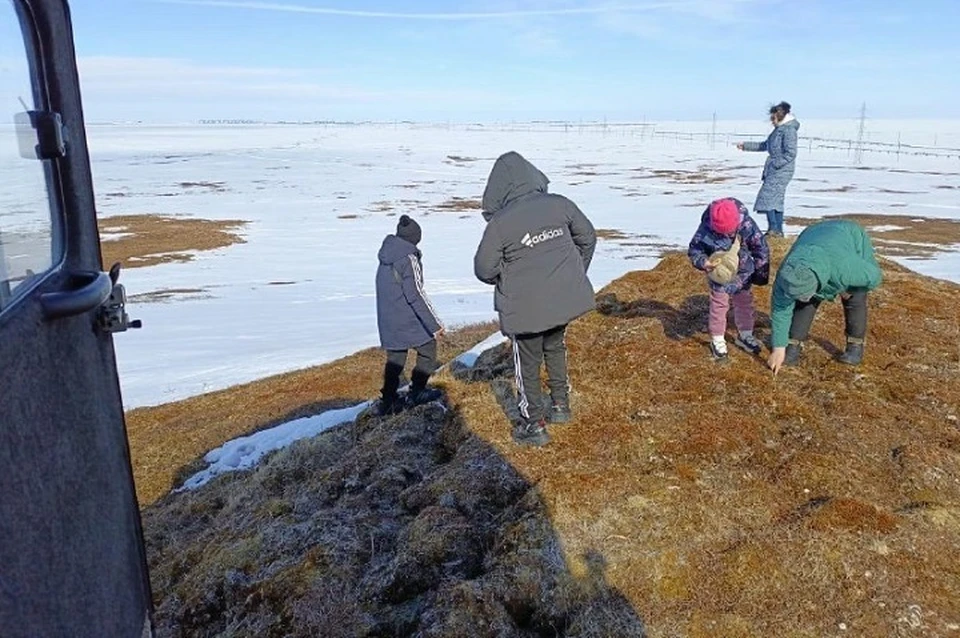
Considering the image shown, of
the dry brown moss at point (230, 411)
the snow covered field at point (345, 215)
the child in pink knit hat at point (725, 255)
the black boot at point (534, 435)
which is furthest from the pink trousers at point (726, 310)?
the snow covered field at point (345, 215)

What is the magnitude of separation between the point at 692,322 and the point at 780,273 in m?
1.98

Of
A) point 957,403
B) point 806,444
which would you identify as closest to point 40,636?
point 806,444

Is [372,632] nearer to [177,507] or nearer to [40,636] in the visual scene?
[40,636]

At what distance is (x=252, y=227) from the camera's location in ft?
114

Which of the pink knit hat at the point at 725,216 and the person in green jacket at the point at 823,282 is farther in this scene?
the pink knit hat at the point at 725,216

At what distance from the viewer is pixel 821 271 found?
17.2ft

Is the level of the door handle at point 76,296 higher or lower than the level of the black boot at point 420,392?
higher

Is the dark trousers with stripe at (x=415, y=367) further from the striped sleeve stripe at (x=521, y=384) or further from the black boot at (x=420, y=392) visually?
the striped sleeve stripe at (x=521, y=384)

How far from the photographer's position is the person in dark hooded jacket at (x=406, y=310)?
6.48m

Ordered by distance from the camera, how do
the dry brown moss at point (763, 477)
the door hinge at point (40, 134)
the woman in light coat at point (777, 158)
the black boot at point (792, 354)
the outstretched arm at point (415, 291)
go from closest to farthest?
the door hinge at point (40, 134)
the dry brown moss at point (763, 477)
the black boot at point (792, 354)
the outstretched arm at point (415, 291)
the woman in light coat at point (777, 158)

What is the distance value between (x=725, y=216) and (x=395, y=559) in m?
3.52

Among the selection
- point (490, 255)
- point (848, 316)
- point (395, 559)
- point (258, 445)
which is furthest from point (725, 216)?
point (258, 445)

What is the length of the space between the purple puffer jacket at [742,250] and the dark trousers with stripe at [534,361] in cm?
156

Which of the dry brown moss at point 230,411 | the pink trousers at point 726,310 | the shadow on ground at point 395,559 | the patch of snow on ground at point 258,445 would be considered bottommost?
the dry brown moss at point 230,411
